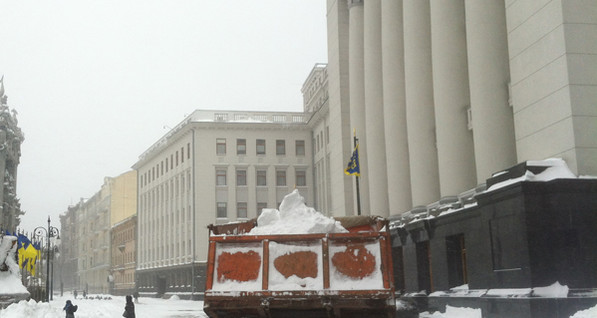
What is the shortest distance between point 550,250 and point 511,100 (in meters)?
5.74

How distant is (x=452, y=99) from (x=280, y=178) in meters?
42.8

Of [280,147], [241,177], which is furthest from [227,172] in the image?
[280,147]

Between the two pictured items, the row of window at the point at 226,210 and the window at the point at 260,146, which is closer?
the row of window at the point at 226,210

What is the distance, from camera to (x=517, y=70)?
18.8 metres

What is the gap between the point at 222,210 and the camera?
6412 centimetres

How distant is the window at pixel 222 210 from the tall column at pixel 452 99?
41.6 m

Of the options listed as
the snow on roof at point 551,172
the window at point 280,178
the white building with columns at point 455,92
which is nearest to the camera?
the snow on roof at point 551,172

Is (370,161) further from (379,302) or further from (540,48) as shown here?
(379,302)

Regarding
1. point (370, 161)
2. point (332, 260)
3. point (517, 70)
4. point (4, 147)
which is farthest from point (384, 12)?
point (4, 147)

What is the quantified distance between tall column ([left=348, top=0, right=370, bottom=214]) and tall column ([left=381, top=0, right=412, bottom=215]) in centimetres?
478

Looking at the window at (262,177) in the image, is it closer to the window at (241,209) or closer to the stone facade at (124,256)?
the window at (241,209)

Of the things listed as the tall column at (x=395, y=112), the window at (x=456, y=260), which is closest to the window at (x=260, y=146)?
the tall column at (x=395, y=112)

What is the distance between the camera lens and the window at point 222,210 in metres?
63.8

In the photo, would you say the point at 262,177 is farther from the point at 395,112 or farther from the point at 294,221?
the point at 294,221
